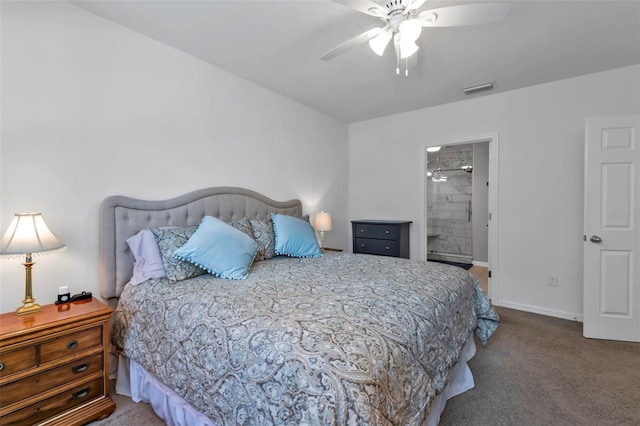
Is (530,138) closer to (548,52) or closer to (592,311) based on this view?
(548,52)

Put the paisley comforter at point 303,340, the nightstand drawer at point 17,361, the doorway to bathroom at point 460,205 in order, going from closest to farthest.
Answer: the paisley comforter at point 303,340, the nightstand drawer at point 17,361, the doorway to bathroom at point 460,205

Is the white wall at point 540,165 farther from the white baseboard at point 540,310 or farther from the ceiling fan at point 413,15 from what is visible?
the ceiling fan at point 413,15

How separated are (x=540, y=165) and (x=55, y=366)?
175 inches

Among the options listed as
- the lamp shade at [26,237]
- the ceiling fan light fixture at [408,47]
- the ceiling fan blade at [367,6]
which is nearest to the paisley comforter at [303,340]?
the lamp shade at [26,237]

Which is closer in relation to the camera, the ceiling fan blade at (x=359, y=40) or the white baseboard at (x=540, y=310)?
the ceiling fan blade at (x=359, y=40)

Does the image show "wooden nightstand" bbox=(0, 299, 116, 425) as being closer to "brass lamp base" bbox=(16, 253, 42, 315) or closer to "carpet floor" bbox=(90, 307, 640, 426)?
"brass lamp base" bbox=(16, 253, 42, 315)

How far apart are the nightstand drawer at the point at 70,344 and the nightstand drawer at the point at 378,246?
3125 mm

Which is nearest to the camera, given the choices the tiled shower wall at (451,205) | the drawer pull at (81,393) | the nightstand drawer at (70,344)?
the nightstand drawer at (70,344)

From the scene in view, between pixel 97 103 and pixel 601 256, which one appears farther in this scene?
pixel 601 256

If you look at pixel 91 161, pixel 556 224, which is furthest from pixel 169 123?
pixel 556 224

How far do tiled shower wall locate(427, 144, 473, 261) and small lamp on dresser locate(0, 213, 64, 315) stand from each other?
6153 mm

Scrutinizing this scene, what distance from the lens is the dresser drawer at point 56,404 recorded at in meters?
1.40

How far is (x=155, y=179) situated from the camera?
7.77 ft

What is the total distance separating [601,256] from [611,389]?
4.29 feet
